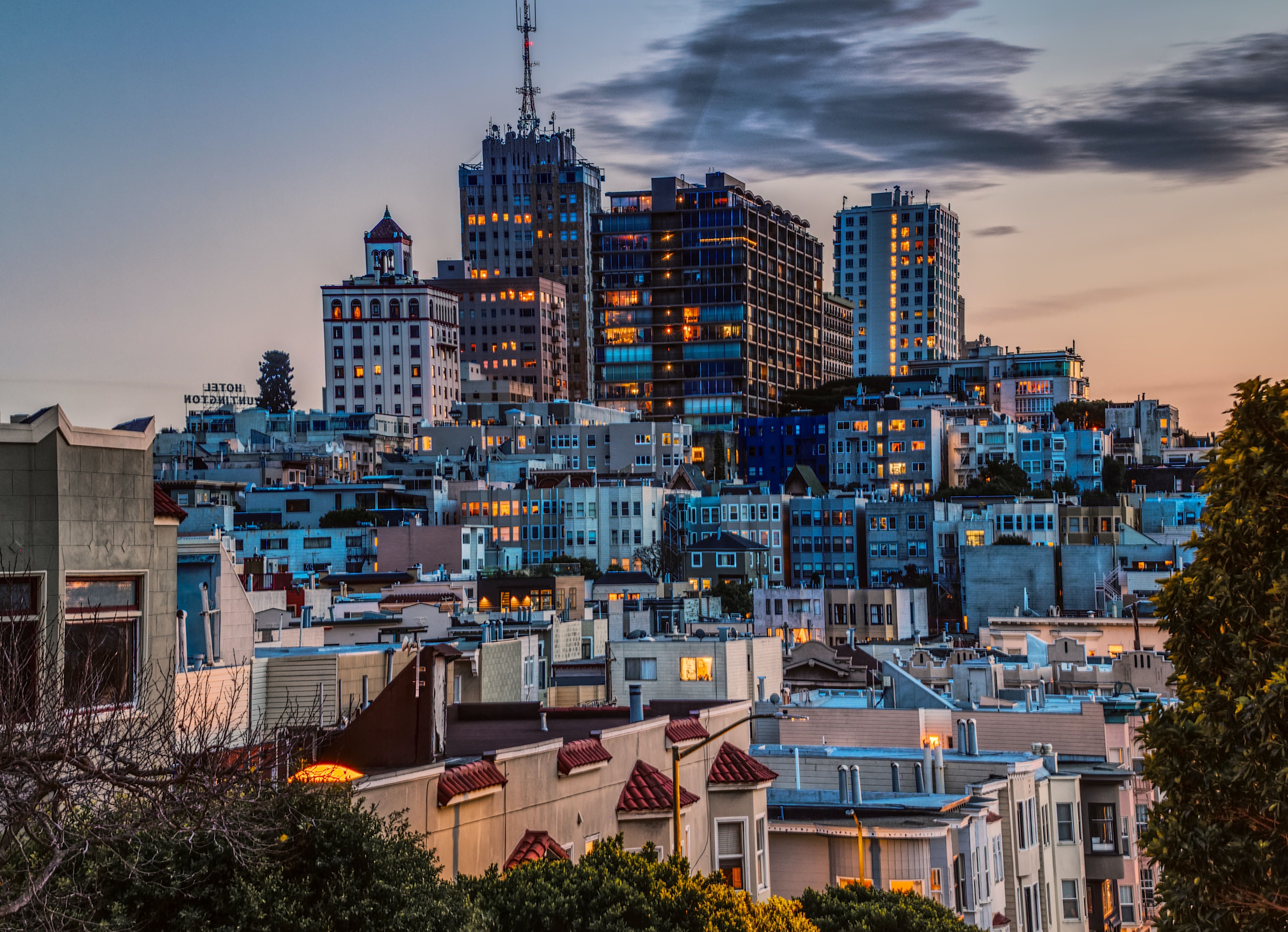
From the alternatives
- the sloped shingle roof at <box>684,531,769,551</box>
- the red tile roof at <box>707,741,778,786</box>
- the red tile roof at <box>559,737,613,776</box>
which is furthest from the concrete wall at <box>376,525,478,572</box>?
the red tile roof at <box>559,737,613,776</box>

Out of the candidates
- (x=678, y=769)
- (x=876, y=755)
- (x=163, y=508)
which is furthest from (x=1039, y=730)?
(x=163, y=508)

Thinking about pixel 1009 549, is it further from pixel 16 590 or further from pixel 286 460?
pixel 16 590

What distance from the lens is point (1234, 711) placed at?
17.6 meters

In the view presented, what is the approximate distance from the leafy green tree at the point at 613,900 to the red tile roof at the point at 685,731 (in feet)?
21.8

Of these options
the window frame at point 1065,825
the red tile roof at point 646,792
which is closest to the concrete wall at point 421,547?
the window frame at point 1065,825

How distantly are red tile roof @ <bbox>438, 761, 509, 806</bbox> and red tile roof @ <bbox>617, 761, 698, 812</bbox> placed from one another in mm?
4002

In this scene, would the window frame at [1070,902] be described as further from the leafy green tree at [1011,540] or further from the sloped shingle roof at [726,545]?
the sloped shingle roof at [726,545]

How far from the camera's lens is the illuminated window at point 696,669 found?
6594 centimetres

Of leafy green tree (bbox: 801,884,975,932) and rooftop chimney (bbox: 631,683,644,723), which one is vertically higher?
rooftop chimney (bbox: 631,683,644,723)

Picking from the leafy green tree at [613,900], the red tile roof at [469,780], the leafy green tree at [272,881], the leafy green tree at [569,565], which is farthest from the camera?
the leafy green tree at [569,565]

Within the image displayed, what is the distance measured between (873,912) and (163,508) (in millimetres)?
12877

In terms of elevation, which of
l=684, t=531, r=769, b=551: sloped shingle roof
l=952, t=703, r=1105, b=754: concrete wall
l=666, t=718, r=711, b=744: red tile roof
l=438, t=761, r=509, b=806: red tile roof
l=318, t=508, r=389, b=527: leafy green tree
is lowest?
l=952, t=703, r=1105, b=754: concrete wall

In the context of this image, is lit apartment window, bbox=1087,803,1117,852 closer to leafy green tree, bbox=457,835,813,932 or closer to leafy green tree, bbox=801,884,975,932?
leafy green tree, bbox=801,884,975,932

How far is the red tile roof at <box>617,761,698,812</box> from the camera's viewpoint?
25.8 meters
